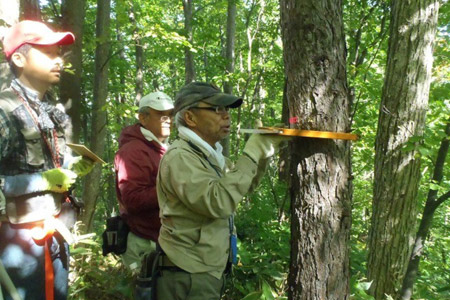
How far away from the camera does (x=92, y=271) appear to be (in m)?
4.54

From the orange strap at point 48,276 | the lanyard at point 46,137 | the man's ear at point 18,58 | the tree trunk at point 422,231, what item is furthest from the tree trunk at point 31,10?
the tree trunk at point 422,231

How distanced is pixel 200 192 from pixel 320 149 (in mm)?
698

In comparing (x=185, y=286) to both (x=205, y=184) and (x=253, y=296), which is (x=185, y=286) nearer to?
(x=205, y=184)

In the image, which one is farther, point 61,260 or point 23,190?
point 61,260

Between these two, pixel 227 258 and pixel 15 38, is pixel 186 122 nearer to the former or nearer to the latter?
pixel 227 258

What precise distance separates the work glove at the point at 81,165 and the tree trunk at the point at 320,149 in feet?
4.25

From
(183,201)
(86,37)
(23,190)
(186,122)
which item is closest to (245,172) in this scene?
A: (183,201)

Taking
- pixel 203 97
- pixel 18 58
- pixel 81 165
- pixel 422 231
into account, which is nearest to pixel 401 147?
pixel 422 231

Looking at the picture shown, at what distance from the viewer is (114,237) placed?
3.12m

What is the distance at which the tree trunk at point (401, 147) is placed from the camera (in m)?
3.80

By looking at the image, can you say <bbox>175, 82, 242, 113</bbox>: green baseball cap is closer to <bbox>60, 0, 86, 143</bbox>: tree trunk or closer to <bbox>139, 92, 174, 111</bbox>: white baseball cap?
<bbox>139, 92, 174, 111</bbox>: white baseball cap

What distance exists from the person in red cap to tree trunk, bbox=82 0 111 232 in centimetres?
433

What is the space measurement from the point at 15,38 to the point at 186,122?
114 cm

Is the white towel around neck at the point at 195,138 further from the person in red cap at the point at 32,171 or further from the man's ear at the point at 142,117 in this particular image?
the man's ear at the point at 142,117
